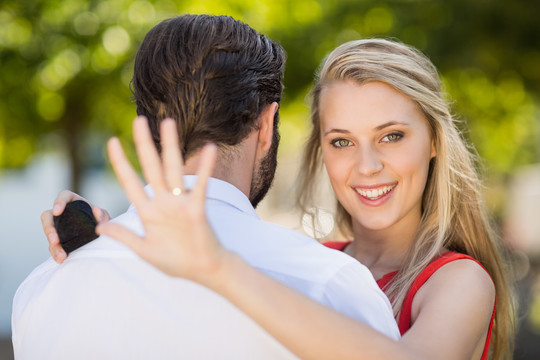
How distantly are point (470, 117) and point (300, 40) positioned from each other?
2.34 meters

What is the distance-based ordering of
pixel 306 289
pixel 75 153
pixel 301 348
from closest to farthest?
pixel 301 348 → pixel 306 289 → pixel 75 153

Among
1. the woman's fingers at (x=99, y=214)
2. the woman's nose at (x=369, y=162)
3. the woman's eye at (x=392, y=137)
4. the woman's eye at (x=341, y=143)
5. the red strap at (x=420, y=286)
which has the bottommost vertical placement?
the red strap at (x=420, y=286)

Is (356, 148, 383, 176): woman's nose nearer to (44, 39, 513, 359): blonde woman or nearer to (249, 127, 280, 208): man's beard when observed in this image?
(44, 39, 513, 359): blonde woman

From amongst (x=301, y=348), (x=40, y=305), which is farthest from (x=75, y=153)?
(x=301, y=348)

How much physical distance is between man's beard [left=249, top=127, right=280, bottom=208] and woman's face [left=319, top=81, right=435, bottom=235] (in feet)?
2.18

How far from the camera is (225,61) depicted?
176 centimetres

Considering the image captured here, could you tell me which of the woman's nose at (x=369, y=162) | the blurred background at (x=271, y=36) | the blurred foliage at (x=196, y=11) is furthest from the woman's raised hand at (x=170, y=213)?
the blurred foliage at (x=196, y=11)

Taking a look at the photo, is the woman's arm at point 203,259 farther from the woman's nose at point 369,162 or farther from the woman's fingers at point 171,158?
the woman's nose at point 369,162

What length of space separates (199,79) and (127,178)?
0.52m

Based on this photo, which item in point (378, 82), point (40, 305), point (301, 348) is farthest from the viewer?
point (378, 82)

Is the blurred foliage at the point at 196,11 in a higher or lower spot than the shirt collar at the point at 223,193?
higher

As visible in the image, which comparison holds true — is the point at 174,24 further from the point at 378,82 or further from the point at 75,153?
the point at 75,153

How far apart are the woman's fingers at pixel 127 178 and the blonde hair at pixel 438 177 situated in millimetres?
1573

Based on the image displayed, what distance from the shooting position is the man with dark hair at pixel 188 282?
5.13ft
